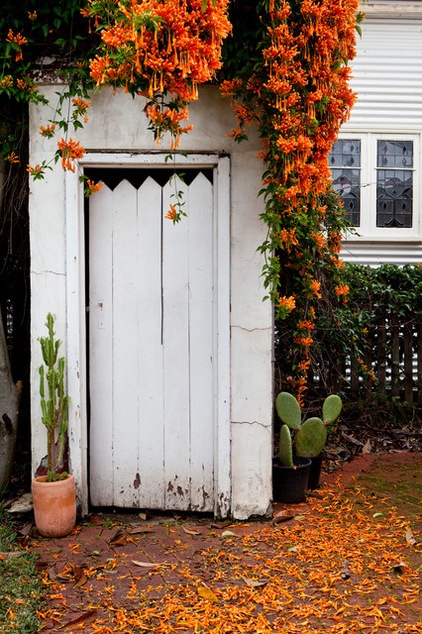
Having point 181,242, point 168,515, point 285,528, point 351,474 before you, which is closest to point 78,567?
point 168,515

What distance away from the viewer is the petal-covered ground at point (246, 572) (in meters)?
3.33

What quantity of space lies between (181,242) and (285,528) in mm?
2081

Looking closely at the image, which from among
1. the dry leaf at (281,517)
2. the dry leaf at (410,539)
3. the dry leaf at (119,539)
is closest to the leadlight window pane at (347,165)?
the dry leaf at (281,517)

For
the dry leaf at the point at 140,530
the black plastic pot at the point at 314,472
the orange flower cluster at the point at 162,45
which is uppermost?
the orange flower cluster at the point at 162,45

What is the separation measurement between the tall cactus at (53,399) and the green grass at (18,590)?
1.89ft

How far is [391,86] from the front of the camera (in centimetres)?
1019

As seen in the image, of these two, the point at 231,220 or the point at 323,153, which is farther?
the point at 231,220

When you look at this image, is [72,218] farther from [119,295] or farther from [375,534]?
[375,534]

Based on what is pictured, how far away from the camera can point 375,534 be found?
4.42 metres

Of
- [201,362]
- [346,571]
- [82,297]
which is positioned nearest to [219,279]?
[201,362]

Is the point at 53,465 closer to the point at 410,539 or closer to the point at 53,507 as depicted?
the point at 53,507

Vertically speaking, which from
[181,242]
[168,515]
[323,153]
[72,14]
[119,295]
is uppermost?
[72,14]

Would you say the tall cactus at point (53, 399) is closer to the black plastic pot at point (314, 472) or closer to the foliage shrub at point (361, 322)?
the black plastic pot at point (314, 472)

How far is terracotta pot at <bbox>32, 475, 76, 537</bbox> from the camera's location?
14.5 ft
